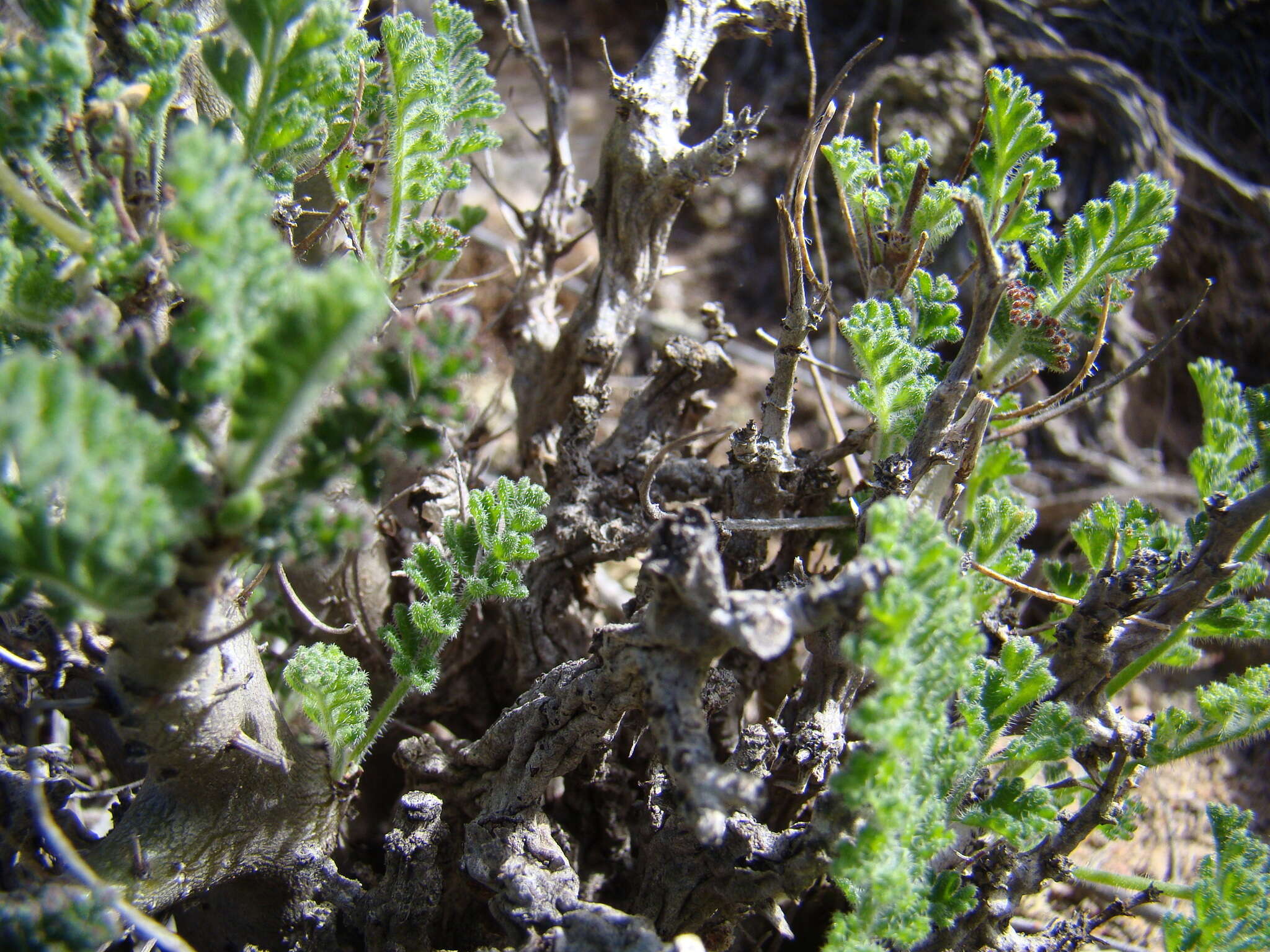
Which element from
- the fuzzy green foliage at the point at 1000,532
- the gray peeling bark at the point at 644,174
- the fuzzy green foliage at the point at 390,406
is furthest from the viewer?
the gray peeling bark at the point at 644,174

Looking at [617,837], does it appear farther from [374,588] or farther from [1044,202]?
[1044,202]

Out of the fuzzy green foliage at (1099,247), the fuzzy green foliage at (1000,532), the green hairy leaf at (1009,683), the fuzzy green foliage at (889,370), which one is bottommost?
the green hairy leaf at (1009,683)

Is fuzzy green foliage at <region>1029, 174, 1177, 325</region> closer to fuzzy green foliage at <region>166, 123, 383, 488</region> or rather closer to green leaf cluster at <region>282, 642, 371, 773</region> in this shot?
fuzzy green foliage at <region>166, 123, 383, 488</region>

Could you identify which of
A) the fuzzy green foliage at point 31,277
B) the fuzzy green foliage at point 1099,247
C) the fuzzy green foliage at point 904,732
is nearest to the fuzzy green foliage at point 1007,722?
the fuzzy green foliage at point 904,732

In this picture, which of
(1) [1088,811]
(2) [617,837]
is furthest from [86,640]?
(1) [1088,811]

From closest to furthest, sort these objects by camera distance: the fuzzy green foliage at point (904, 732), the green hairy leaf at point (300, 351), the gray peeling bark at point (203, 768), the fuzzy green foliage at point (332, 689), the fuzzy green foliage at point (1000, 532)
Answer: the green hairy leaf at point (300, 351) < the fuzzy green foliage at point (904, 732) < the gray peeling bark at point (203, 768) < the fuzzy green foliage at point (332, 689) < the fuzzy green foliage at point (1000, 532)

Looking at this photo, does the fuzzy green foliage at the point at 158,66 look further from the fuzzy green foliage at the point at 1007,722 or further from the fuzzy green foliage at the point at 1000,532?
the fuzzy green foliage at the point at 1000,532

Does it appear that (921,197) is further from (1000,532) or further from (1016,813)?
(1016,813)

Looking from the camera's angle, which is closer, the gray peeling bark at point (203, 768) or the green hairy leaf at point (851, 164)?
the gray peeling bark at point (203, 768)
